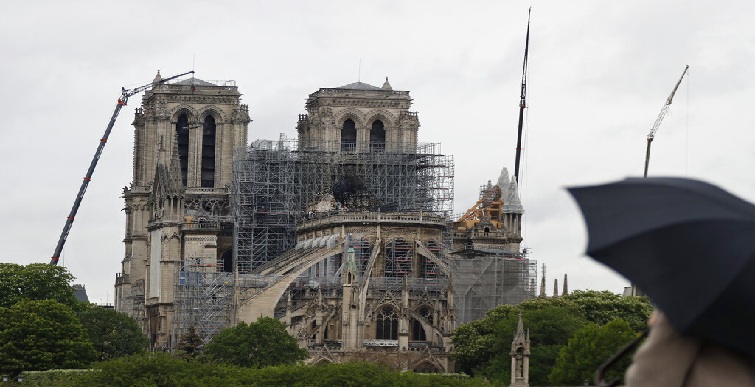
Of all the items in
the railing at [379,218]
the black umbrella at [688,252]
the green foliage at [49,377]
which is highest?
the railing at [379,218]

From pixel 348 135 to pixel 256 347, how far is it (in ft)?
153

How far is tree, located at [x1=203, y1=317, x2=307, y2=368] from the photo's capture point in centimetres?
12206

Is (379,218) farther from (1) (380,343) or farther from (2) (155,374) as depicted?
(2) (155,374)

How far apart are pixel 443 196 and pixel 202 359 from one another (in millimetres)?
44312

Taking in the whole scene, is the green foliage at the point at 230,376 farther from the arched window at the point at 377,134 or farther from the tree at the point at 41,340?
the arched window at the point at 377,134

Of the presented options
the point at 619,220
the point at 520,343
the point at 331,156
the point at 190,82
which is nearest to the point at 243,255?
the point at 331,156

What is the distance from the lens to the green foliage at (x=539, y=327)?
4294 inches

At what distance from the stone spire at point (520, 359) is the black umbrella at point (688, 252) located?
90.6m

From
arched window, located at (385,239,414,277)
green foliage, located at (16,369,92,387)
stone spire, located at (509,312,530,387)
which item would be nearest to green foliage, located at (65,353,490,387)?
green foliage, located at (16,369,92,387)


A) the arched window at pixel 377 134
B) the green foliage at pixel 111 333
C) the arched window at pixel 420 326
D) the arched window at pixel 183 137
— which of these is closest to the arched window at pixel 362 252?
the arched window at pixel 420 326

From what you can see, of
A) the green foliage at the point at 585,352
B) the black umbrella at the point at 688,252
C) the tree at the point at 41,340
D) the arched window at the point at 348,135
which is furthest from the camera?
the arched window at the point at 348,135

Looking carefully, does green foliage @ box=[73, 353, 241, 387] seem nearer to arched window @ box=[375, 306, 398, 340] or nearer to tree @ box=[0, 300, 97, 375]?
tree @ box=[0, 300, 97, 375]

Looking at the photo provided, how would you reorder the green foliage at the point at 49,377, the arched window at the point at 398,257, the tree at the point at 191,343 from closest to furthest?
the green foliage at the point at 49,377 → the tree at the point at 191,343 → the arched window at the point at 398,257

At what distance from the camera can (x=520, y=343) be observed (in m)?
101
